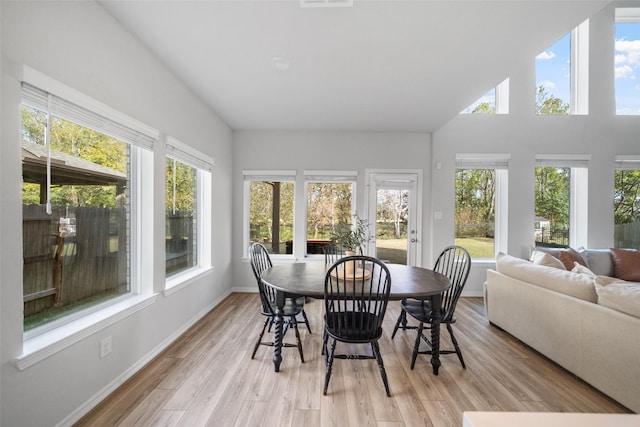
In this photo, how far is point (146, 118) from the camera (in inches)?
89.7

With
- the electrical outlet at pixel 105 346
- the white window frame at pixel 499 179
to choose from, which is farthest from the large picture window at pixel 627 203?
the electrical outlet at pixel 105 346

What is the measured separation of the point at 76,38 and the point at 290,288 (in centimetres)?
215

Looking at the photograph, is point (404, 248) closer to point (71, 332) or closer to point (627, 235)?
point (627, 235)

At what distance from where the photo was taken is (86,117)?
5.69ft

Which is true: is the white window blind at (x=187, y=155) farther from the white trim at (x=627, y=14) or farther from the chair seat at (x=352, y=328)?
the white trim at (x=627, y=14)

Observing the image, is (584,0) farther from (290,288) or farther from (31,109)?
(31,109)

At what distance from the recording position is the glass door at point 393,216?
450 cm

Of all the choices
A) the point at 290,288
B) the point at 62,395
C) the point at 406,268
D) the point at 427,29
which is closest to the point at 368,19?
the point at 427,29

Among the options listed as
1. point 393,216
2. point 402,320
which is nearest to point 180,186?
point 402,320

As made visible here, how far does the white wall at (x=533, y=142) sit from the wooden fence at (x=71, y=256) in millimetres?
4213

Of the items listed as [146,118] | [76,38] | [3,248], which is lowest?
[3,248]

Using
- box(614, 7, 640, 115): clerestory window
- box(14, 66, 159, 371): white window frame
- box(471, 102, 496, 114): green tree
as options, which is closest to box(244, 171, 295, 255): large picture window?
box(14, 66, 159, 371): white window frame

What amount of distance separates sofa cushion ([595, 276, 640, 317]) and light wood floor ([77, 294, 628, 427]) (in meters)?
0.68

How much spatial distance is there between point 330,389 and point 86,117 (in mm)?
2533
